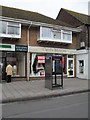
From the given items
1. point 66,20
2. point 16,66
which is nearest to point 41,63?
point 16,66

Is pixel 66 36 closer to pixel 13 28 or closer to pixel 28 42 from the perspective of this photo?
pixel 28 42

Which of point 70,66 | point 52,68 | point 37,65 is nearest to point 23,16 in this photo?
point 37,65

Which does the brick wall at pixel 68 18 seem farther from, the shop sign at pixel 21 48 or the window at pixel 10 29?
the window at pixel 10 29

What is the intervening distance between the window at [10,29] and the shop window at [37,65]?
2.90 metres

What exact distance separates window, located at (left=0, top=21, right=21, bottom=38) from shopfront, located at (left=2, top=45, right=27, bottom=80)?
121 cm

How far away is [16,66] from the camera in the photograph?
14.8 meters

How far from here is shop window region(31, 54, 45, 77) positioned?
49.8 feet

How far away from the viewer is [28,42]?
48.4ft

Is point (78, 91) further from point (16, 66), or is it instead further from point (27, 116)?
point (16, 66)

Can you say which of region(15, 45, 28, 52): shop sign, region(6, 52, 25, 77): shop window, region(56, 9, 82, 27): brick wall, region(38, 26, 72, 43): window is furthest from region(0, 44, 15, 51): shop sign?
region(56, 9, 82, 27): brick wall

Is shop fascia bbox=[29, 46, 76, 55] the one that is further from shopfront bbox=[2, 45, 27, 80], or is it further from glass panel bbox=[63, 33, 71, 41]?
glass panel bbox=[63, 33, 71, 41]

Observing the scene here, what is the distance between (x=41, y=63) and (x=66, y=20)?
30.1 feet

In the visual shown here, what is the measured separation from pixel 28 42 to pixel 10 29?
2205 millimetres

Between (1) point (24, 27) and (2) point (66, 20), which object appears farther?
(2) point (66, 20)
